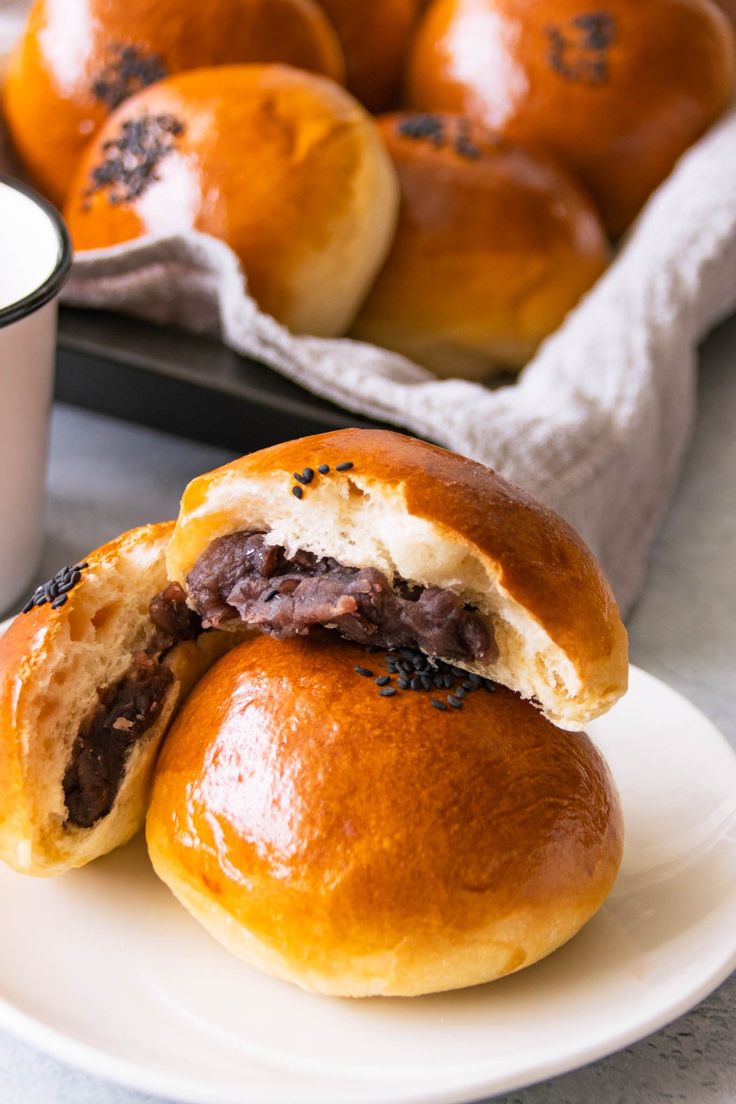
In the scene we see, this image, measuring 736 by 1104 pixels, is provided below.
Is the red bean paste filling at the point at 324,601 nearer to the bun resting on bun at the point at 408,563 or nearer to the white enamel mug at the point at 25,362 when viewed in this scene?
the bun resting on bun at the point at 408,563

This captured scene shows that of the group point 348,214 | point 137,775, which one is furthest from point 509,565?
point 348,214

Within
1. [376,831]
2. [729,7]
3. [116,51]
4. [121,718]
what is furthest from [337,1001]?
[729,7]

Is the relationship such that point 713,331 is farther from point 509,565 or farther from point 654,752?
point 509,565

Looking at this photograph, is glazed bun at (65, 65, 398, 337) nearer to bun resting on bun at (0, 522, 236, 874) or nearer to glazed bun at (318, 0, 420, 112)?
glazed bun at (318, 0, 420, 112)

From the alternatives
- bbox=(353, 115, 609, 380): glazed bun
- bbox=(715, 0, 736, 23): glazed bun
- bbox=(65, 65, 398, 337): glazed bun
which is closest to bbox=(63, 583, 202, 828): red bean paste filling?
bbox=(65, 65, 398, 337): glazed bun

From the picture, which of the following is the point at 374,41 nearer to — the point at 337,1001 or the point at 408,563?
the point at 408,563
